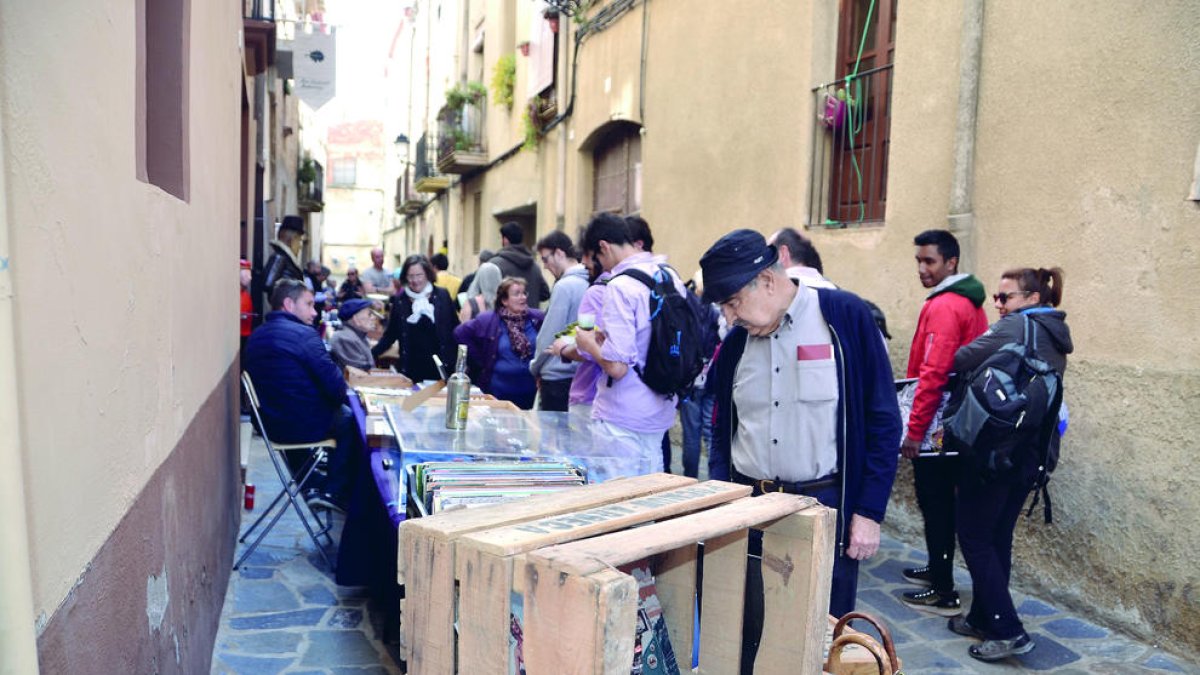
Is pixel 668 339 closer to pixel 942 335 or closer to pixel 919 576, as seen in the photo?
pixel 942 335

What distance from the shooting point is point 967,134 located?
231 inches

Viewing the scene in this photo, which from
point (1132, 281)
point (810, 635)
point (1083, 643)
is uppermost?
point (1132, 281)

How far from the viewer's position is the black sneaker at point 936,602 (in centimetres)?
516

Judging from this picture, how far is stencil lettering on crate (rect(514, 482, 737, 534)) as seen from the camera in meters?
1.98

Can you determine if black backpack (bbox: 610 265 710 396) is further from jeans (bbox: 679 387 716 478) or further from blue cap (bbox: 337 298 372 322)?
blue cap (bbox: 337 298 372 322)

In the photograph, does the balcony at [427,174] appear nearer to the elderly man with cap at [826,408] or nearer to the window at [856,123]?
the window at [856,123]

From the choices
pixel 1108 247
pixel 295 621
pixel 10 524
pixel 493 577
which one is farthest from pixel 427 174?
pixel 10 524

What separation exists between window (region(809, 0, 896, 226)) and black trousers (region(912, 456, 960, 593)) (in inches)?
92.5

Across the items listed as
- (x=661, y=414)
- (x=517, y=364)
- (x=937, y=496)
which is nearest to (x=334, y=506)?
(x=517, y=364)

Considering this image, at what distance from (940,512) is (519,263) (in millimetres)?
4706

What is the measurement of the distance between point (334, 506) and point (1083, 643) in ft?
14.1

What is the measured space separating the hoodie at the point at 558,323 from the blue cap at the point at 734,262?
292 cm

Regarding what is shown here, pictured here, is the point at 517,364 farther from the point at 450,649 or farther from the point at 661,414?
the point at 450,649

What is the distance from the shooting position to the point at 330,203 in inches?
2009
